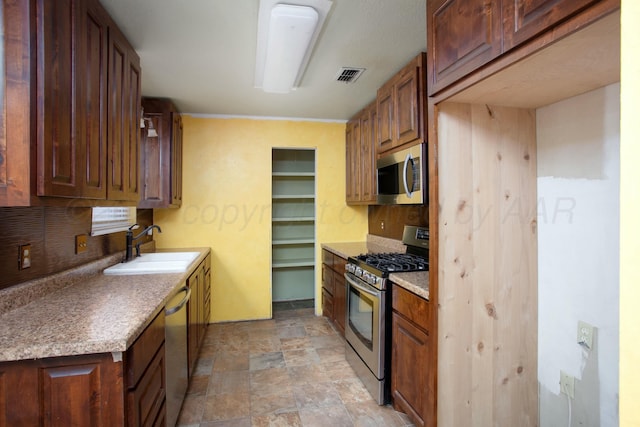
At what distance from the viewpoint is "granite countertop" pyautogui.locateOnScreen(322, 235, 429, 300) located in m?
1.77

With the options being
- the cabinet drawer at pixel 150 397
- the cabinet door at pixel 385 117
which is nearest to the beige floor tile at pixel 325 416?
the cabinet drawer at pixel 150 397

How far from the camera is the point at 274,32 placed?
1.78 meters

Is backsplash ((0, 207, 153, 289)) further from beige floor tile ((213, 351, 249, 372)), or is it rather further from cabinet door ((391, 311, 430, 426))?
cabinet door ((391, 311, 430, 426))

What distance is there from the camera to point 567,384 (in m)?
1.52

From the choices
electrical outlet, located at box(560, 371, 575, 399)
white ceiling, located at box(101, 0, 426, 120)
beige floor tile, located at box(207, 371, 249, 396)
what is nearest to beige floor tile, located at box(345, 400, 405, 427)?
beige floor tile, located at box(207, 371, 249, 396)

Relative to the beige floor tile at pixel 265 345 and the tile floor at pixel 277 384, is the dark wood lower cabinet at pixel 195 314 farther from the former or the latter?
the beige floor tile at pixel 265 345

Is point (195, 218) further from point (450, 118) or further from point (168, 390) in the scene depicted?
point (450, 118)

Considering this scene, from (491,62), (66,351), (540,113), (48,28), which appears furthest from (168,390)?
(540,113)

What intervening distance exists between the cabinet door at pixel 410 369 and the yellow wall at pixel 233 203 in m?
2.02

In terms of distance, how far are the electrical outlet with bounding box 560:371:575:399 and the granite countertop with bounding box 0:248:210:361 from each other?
6.57 ft

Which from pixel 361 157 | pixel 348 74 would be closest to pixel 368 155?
pixel 361 157
